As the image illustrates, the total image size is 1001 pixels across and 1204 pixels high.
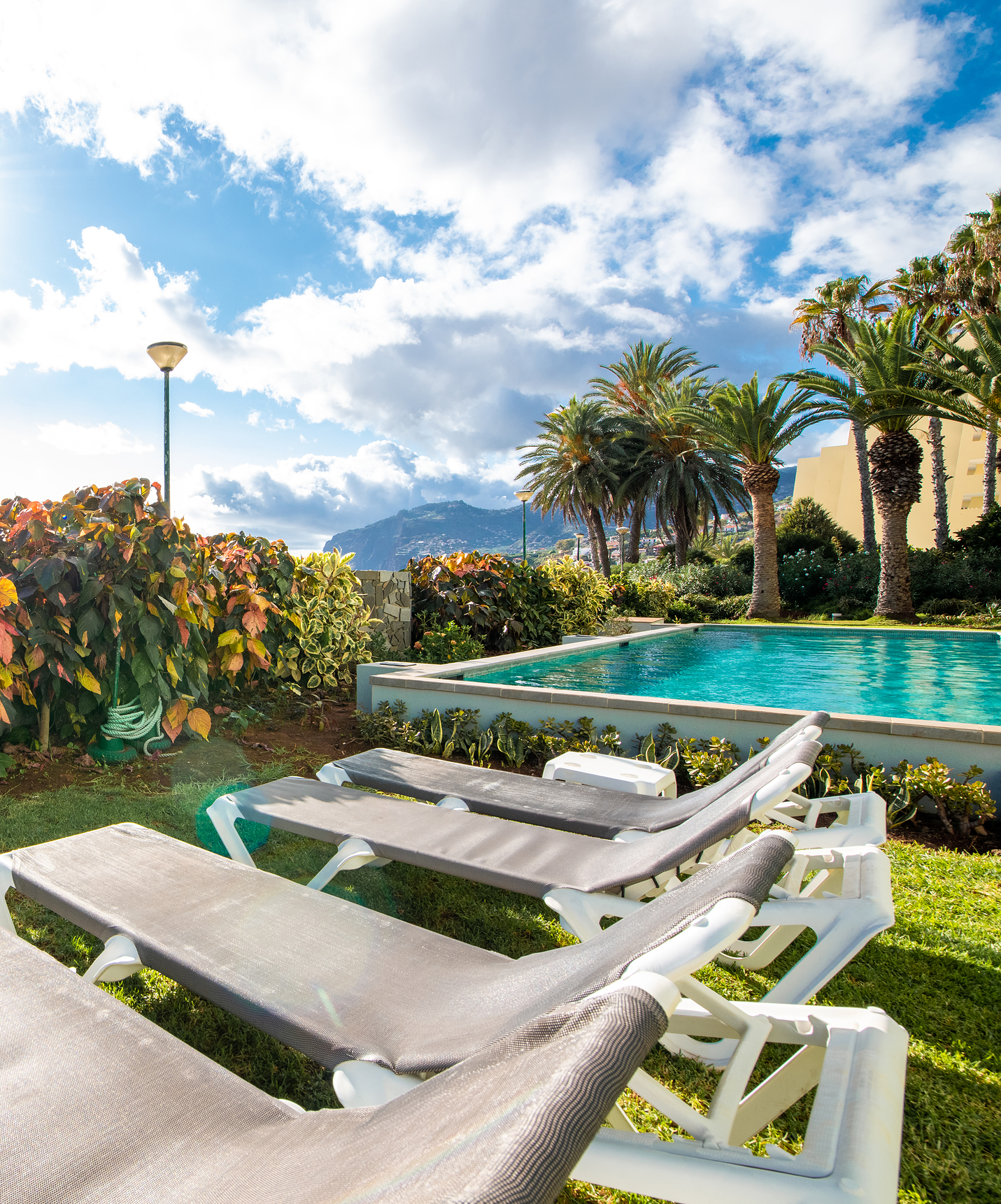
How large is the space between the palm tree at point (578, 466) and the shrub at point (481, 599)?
16.4 m

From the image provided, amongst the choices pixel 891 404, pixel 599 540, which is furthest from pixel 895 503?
pixel 599 540

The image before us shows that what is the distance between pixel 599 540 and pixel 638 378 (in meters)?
Answer: 7.14

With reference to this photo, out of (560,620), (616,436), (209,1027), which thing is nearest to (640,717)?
(209,1027)

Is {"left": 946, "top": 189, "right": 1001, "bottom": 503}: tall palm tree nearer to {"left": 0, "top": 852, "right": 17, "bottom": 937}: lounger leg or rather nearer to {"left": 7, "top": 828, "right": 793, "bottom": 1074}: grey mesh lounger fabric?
{"left": 7, "top": 828, "right": 793, "bottom": 1074}: grey mesh lounger fabric

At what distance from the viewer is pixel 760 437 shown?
61.0 ft

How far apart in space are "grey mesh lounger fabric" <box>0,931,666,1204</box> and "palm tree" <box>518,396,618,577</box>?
25.2 m

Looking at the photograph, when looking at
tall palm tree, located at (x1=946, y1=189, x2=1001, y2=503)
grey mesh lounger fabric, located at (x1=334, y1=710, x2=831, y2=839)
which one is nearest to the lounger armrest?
grey mesh lounger fabric, located at (x1=334, y1=710, x2=831, y2=839)

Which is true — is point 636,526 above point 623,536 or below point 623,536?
above

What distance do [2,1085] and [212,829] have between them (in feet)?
7.72

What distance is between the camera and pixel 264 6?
5.16 metres

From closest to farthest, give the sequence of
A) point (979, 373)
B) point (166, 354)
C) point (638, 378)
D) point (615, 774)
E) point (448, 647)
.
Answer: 1. point (615, 774)
2. point (166, 354)
3. point (448, 647)
4. point (979, 373)
5. point (638, 378)

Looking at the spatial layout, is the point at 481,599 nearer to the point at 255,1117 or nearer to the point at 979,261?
the point at 255,1117

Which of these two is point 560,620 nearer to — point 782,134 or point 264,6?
point 782,134

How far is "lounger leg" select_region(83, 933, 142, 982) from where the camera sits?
1.77 m
